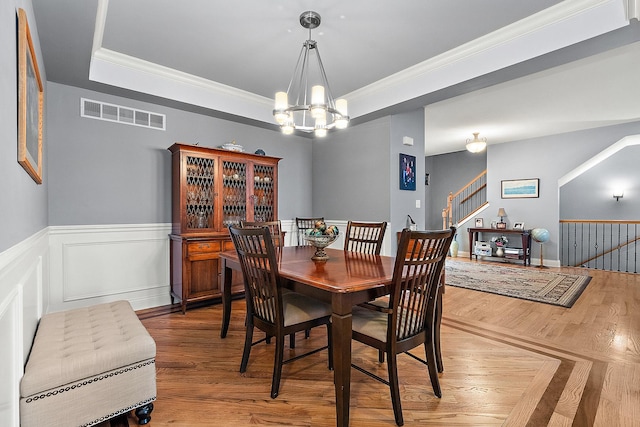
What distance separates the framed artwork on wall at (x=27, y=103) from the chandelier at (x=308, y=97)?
1450 mm

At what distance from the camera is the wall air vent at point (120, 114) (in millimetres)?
3170

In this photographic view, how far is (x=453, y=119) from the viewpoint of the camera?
5285mm

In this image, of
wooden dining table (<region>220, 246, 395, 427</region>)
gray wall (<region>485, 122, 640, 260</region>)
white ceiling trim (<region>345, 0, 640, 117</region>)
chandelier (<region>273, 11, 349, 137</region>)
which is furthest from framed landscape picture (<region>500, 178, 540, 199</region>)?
wooden dining table (<region>220, 246, 395, 427</region>)

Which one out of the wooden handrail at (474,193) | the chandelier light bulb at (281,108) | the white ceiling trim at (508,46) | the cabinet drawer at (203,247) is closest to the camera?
the white ceiling trim at (508,46)

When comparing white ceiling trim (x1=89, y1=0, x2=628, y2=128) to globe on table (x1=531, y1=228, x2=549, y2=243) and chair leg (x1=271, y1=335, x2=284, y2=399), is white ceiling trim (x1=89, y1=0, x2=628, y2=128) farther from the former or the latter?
globe on table (x1=531, y1=228, x2=549, y2=243)

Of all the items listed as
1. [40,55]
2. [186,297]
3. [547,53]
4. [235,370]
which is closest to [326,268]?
[235,370]

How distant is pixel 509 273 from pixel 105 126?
6.31m

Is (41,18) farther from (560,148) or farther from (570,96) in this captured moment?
(560,148)

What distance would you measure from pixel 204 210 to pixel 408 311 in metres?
2.69

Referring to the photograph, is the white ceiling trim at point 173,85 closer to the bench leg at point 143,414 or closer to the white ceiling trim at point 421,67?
the white ceiling trim at point 421,67

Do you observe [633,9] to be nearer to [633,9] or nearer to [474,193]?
[633,9]

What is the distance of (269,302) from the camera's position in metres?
1.91

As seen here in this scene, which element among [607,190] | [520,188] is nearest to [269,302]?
[520,188]

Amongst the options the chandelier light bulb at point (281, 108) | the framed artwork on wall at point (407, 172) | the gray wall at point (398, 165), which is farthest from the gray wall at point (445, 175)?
the chandelier light bulb at point (281, 108)
